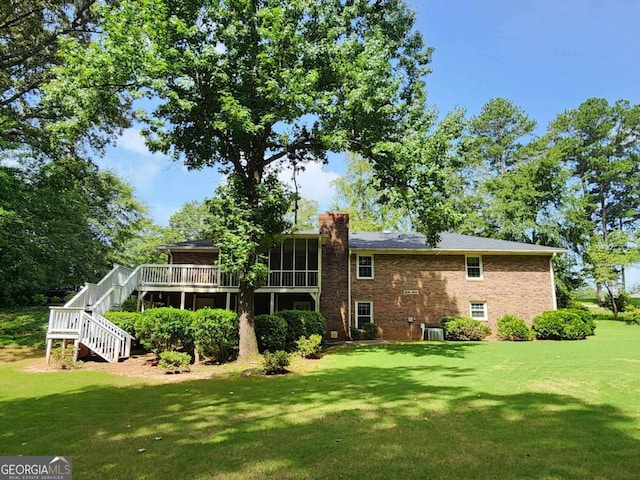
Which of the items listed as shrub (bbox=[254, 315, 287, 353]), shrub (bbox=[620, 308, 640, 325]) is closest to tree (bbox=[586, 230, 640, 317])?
shrub (bbox=[620, 308, 640, 325])

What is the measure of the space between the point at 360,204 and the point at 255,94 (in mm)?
25205

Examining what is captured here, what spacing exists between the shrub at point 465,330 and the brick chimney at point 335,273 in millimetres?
5131

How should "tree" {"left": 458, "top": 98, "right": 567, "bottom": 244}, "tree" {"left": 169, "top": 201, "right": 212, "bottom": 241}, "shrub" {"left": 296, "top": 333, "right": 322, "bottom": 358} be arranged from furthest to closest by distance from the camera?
"tree" {"left": 169, "top": 201, "right": 212, "bottom": 241}
"tree" {"left": 458, "top": 98, "right": 567, "bottom": 244}
"shrub" {"left": 296, "top": 333, "right": 322, "bottom": 358}

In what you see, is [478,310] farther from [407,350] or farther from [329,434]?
[329,434]

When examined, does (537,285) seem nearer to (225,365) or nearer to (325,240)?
(325,240)

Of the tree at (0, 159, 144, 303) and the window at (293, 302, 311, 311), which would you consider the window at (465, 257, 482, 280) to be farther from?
the tree at (0, 159, 144, 303)

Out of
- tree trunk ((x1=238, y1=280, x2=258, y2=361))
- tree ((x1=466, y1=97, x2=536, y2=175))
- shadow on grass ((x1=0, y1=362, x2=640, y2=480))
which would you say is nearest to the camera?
shadow on grass ((x1=0, y1=362, x2=640, y2=480))

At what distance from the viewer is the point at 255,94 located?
12844 millimetres

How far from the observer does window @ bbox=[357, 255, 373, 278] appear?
22.1 metres

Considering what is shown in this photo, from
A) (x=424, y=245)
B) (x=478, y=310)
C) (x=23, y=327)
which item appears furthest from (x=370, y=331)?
(x=23, y=327)

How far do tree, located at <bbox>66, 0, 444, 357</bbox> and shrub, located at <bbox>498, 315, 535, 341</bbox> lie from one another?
9162 mm

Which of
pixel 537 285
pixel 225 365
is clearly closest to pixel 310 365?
pixel 225 365

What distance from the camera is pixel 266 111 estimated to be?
1293 cm

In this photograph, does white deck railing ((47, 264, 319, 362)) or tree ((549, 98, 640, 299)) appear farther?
tree ((549, 98, 640, 299))
